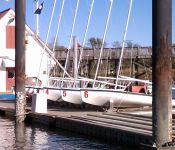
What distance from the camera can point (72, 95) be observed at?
2477cm

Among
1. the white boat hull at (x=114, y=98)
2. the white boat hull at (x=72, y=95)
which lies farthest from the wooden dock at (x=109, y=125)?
the white boat hull at (x=72, y=95)

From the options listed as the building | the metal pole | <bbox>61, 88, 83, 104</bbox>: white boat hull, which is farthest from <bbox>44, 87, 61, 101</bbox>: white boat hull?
the building

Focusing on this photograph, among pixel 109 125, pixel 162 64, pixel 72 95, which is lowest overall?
pixel 109 125

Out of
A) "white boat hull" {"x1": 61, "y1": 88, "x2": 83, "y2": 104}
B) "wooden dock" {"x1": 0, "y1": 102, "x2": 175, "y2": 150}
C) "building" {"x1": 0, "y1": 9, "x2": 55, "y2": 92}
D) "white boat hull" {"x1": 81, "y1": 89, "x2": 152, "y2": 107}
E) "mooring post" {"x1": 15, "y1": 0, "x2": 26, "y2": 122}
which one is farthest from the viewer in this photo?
"building" {"x1": 0, "y1": 9, "x2": 55, "y2": 92}

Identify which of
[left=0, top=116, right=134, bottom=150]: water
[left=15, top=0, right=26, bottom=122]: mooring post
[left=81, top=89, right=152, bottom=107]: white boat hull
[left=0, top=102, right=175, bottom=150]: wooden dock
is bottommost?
[left=0, top=116, right=134, bottom=150]: water

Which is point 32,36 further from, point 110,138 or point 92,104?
point 110,138

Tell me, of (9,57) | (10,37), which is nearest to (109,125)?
(9,57)

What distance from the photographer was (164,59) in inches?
453

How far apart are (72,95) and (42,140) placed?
299 inches

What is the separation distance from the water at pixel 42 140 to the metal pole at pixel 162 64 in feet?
13.0

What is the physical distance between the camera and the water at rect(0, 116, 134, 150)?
1568 cm

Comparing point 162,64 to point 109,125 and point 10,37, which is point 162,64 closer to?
point 109,125

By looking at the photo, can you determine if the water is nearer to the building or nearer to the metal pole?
the metal pole

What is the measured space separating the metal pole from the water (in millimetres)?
3971
